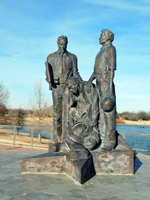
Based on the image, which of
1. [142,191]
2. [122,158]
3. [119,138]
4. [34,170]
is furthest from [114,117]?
[34,170]

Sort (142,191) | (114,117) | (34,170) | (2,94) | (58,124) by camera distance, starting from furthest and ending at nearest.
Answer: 1. (2,94)
2. (58,124)
3. (114,117)
4. (34,170)
5. (142,191)

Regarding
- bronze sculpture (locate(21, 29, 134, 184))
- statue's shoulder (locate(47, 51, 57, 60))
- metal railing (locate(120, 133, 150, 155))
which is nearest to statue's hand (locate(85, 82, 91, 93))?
bronze sculpture (locate(21, 29, 134, 184))

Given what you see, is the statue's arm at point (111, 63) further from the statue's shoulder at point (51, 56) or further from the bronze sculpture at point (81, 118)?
the statue's shoulder at point (51, 56)

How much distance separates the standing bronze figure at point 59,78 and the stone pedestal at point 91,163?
123 cm

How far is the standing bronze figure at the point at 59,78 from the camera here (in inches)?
230

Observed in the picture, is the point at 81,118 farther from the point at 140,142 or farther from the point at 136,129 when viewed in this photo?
the point at 136,129

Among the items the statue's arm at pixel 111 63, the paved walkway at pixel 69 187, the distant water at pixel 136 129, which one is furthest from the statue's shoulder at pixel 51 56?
the distant water at pixel 136 129

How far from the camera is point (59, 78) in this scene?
19.4 feet

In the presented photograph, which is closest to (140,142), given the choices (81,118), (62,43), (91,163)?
(81,118)

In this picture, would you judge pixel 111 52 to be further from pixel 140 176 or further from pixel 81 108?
pixel 140 176

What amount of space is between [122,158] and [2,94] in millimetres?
26566

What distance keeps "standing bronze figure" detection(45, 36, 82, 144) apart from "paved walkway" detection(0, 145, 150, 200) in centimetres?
158

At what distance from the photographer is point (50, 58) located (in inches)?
239

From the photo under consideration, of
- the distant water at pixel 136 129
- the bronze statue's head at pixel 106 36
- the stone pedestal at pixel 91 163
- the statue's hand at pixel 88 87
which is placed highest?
the bronze statue's head at pixel 106 36
